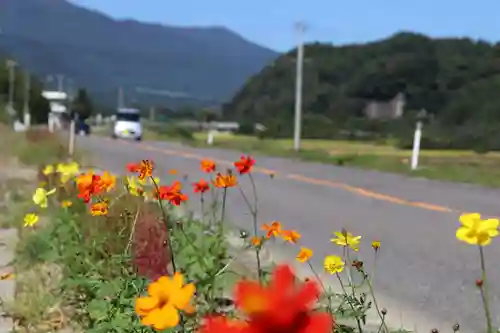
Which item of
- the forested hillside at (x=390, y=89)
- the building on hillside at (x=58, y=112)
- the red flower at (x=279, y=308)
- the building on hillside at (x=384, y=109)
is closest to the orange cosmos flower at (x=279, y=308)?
the red flower at (x=279, y=308)

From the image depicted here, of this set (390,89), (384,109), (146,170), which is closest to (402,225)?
(146,170)

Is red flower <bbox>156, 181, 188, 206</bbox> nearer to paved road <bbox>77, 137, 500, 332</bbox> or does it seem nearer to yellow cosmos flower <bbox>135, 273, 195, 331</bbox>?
yellow cosmos flower <bbox>135, 273, 195, 331</bbox>

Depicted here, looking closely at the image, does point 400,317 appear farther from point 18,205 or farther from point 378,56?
point 378,56

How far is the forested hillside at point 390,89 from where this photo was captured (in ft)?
232

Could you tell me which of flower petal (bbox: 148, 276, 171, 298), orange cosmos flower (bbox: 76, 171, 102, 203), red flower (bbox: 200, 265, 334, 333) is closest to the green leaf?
orange cosmos flower (bbox: 76, 171, 102, 203)

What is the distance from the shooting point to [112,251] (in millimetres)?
4652

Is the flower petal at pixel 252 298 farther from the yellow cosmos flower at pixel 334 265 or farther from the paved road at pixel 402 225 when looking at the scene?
the paved road at pixel 402 225

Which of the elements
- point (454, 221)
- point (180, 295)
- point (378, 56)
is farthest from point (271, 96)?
point (180, 295)

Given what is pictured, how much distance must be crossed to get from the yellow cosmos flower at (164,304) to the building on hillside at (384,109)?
83.8 metres

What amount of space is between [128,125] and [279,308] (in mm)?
56466

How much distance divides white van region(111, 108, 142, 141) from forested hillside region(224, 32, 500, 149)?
16128 millimetres

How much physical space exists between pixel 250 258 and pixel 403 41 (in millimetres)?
94755

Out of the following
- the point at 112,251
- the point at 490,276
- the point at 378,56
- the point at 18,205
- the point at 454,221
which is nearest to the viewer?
the point at 112,251

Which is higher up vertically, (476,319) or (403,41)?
(403,41)
